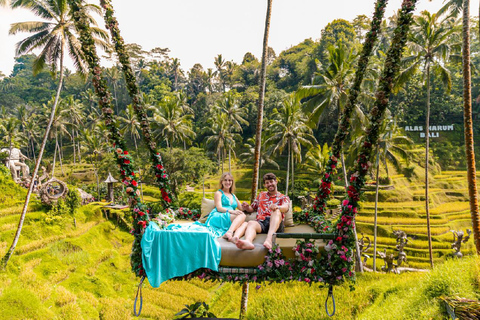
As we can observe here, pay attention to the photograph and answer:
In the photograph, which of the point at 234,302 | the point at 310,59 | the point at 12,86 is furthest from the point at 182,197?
the point at 12,86

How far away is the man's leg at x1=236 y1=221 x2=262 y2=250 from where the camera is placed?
3332 millimetres

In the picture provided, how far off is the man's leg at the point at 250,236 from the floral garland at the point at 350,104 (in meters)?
1.29

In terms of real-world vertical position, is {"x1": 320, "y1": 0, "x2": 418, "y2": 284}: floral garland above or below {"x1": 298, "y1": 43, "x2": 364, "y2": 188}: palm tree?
below

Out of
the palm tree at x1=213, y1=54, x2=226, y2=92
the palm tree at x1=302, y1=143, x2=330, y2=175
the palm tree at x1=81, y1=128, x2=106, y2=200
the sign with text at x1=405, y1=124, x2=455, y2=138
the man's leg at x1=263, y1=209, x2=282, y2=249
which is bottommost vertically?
the man's leg at x1=263, y1=209, x2=282, y2=249

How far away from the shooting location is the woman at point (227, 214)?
375 cm

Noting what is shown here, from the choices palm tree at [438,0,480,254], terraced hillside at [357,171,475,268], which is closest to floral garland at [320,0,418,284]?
palm tree at [438,0,480,254]

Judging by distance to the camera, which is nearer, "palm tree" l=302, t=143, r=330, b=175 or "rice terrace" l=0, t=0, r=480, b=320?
"rice terrace" l=0, t=0, r=480, b=320

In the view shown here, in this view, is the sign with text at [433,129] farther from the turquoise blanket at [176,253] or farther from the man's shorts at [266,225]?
the turquoise blanket at [176,253]

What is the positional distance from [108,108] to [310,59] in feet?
114

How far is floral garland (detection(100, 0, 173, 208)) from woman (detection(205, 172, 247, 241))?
87 cm

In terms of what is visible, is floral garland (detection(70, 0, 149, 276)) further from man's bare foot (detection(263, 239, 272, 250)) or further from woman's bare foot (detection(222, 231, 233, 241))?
man's bare foot (detection(263, 239, 272, 250))

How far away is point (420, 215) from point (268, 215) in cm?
2102

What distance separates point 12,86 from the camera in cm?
4609

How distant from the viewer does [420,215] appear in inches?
820
